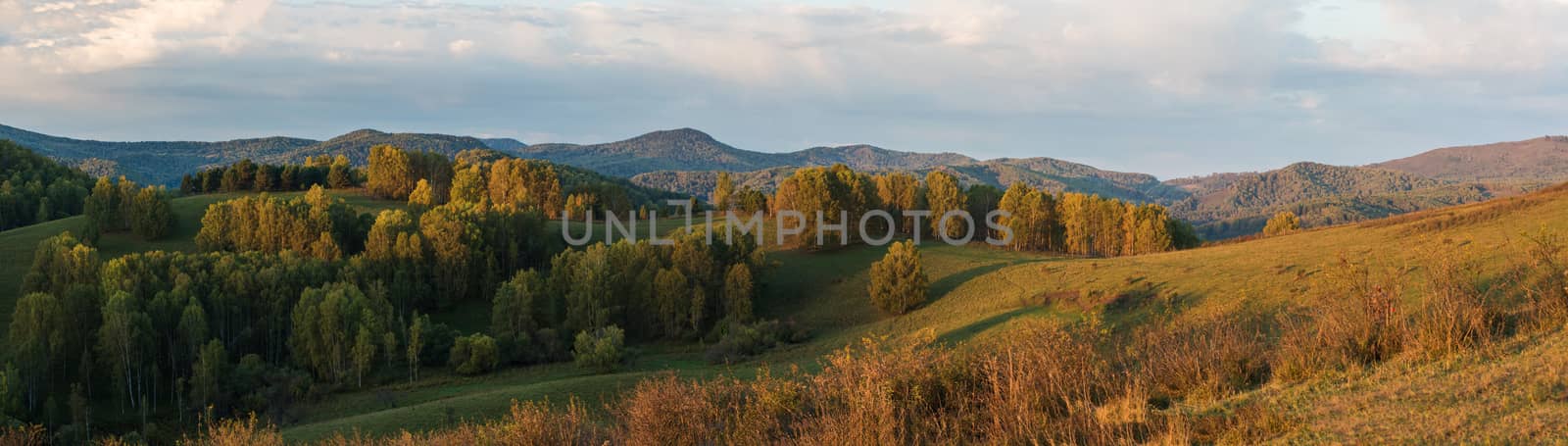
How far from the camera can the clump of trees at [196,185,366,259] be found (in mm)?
61781

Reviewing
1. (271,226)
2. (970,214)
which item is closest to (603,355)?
(271,226)

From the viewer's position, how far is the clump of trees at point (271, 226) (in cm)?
6178

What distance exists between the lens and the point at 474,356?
42.1m

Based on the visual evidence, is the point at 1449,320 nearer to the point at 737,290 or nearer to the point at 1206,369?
the point at 1206,369

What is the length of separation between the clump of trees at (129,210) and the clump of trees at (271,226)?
595 cm

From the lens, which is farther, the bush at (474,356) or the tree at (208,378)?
the bush at (474,356)

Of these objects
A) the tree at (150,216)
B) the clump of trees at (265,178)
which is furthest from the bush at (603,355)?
the clump of trees at (265,178)

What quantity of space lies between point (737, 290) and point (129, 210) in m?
52.9

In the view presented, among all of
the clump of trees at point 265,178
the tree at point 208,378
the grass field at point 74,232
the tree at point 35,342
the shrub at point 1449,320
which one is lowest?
the tree at point 208,378

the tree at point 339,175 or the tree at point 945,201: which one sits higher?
the tree at point 339,175

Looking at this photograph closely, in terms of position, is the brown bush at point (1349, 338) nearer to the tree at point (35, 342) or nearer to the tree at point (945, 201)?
the tree at point (35, 342)

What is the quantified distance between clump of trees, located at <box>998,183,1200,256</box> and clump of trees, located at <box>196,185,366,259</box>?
2333 inches

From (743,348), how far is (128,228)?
58.7 metres

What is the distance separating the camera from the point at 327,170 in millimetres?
105812
